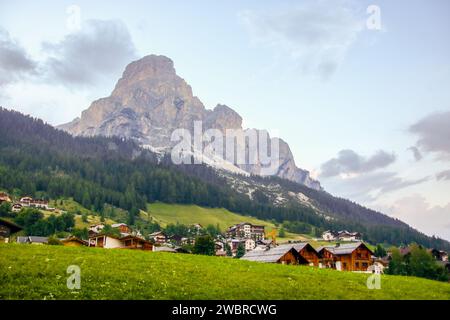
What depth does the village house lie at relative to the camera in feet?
382

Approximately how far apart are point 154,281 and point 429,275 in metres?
107

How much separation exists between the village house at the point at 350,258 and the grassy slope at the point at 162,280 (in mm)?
72784

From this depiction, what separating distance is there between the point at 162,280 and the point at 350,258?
91.3 meters

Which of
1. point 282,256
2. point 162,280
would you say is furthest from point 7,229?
point 162,280

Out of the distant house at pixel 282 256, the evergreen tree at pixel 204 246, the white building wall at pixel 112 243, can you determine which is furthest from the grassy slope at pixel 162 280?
the evergreen tree at pixel 204 246

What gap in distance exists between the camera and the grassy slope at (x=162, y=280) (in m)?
30.0

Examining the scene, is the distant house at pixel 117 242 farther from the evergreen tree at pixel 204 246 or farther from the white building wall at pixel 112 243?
the evergreen tree at pixel 204 246

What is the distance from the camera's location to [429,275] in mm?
121062

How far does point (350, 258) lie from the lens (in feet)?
383

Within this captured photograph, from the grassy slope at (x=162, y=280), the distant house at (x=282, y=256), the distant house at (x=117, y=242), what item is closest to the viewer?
the grassy slope at (x=162, y=280)
